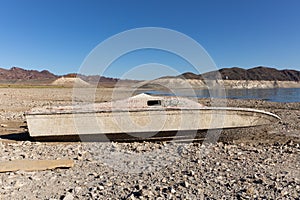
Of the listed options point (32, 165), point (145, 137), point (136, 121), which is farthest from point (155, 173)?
point (145, 137)

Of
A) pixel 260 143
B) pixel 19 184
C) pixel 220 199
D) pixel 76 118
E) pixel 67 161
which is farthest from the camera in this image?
pixel 260 143

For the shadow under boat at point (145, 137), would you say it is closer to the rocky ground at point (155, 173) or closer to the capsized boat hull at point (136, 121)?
the capsized boat hull at point (136, 121)

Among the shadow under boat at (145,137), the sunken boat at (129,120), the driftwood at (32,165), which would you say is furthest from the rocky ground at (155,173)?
the sunken boat at (129,120)

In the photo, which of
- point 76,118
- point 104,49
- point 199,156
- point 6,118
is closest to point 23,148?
point 76,118

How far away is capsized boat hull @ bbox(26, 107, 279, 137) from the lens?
9172mm

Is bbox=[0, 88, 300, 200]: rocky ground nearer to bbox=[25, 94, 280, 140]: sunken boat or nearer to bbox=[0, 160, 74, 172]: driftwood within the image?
bbox=[0, 160, 74, 172]: driftwood

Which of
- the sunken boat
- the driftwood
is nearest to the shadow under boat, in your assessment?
the sunken boat

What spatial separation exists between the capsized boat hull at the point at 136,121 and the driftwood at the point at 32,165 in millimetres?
2697

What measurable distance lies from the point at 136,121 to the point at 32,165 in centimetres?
403

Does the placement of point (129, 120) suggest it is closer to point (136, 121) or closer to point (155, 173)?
point (136, 121)

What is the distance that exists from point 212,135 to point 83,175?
571 cm

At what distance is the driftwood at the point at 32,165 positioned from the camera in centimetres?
605

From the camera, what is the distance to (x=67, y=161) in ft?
22.0

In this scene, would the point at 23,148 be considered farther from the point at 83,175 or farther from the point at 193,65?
the point at 193,65
